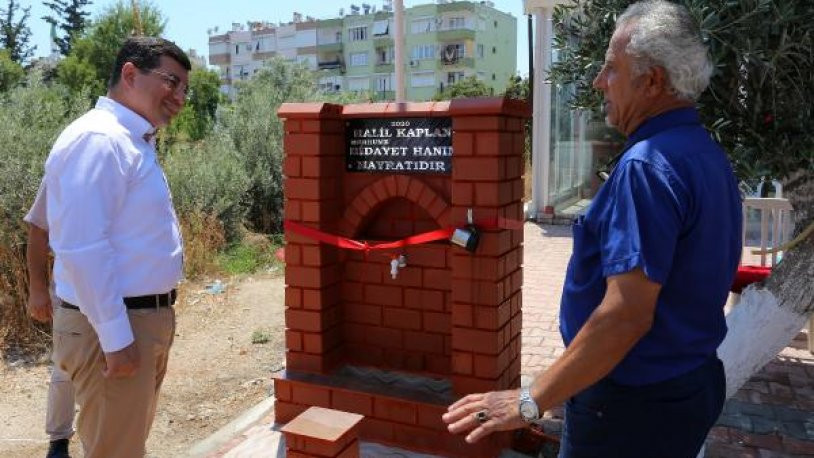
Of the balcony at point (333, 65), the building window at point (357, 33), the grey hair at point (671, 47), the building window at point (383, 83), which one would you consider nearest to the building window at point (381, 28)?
the building window at point (357, 33)

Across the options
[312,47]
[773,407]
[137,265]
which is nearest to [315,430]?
[137,265]

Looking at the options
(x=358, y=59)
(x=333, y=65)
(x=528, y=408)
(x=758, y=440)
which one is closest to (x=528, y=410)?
(x=528, y=408)

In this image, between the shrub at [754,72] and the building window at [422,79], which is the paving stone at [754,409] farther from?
the building window at [422,79]

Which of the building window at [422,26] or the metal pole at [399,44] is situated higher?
the building window at [422,26]

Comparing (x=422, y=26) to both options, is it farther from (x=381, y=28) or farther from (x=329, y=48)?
(x=329, y=48)

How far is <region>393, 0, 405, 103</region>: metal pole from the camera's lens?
13.9 ft

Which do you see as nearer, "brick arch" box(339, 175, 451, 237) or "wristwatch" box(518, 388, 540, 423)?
"wristwatch" box(518, 388, 540, 423)

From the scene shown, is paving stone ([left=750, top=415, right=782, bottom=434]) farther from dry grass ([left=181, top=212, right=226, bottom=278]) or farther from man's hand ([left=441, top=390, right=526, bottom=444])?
dry grass ([left=181, top=212, right=226, bottom=278])

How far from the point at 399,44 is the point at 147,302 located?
7.84 ft

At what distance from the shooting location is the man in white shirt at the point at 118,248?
7.83ft

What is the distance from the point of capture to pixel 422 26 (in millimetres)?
75062

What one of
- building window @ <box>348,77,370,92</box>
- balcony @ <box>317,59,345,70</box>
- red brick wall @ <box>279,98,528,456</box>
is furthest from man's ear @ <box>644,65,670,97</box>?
balcony @ <box>317,59,345,70</box>

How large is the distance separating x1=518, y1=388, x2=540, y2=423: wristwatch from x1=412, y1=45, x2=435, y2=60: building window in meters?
74.3

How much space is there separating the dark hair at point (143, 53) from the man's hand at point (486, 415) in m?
1.83
